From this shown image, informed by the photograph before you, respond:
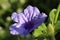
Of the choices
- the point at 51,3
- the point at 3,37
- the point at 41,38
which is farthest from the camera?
the point at 51,3

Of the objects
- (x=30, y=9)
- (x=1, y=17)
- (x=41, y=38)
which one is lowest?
(x=41, y=38)

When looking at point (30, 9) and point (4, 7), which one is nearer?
point (30, 9)

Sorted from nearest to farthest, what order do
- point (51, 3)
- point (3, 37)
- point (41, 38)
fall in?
point (41, 38)
point (3, 37)
point (51, 3)

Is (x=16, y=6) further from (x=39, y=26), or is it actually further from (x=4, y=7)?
(x=39, y=26)

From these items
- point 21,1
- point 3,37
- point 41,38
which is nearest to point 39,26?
point 41,38

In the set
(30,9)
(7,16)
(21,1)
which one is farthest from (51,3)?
(30,9)

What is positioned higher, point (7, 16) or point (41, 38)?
point (7, 16)

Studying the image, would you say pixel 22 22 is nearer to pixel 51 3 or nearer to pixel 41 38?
pixel 41 38
